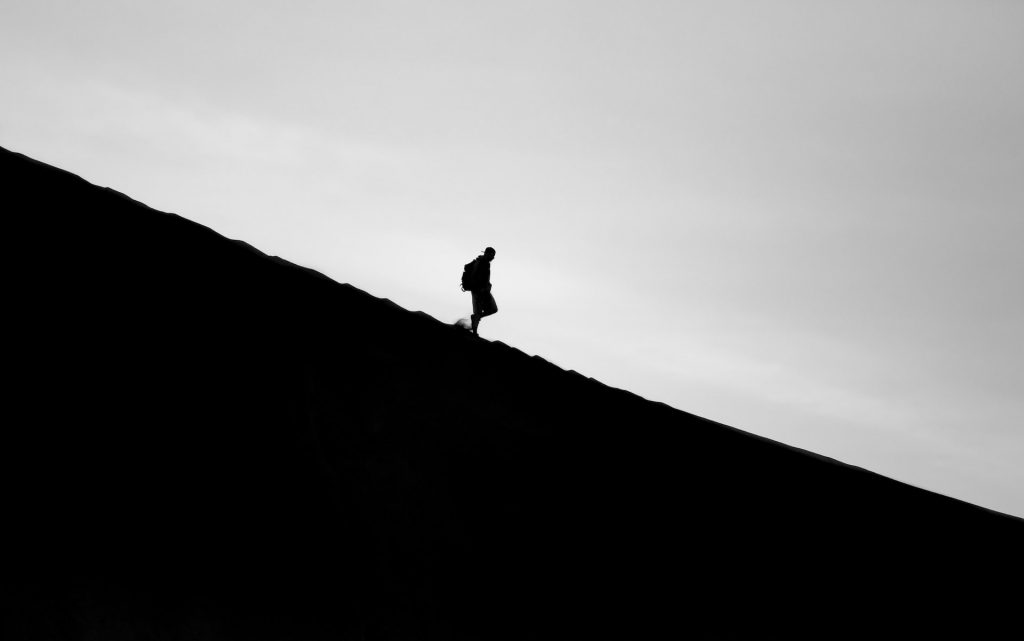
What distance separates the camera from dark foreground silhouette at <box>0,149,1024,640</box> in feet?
14.2

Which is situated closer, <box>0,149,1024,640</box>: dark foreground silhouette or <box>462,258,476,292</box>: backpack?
<box>0,149,1024,640</box>: dark foreground silhouette

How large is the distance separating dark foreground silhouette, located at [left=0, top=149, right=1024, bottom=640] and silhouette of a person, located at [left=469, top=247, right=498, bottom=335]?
326 cm

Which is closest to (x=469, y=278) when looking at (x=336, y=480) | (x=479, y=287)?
(x=479, y=287)

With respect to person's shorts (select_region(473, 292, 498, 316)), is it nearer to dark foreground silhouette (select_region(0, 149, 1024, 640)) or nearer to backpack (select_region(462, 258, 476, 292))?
backpack (select_region(462, 258, 476, 292))

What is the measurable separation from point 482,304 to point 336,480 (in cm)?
414

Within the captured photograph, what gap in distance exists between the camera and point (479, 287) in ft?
28.6

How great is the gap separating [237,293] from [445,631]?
2.00 metres

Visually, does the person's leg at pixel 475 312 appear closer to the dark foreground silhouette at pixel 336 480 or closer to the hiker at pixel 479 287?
the hiker at pixel 479 287

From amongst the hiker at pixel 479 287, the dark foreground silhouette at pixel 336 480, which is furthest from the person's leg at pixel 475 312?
the dark foreground silhouette at pixel 336 480

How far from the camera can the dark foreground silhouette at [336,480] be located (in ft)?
14.2

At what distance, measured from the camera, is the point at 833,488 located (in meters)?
5.98

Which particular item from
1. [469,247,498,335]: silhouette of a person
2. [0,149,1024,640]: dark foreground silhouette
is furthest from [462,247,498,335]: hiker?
[0,149,1024,640]: dark foreground silhouette

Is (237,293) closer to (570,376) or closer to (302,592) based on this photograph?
(302,592)

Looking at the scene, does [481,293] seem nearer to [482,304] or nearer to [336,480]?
[482,304]
